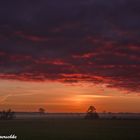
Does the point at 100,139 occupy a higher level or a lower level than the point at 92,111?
lower

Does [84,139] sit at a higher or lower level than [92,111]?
lower

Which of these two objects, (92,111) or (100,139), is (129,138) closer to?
(100,139)

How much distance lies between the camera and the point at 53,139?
179 ft

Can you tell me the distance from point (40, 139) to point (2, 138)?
628cm

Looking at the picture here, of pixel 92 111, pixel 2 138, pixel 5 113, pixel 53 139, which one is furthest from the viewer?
pixel 92 111

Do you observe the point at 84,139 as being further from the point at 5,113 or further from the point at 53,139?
the point at 5,113

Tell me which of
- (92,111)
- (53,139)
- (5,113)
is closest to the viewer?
(53,139)

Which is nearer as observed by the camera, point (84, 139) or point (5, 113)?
point (84, 139)

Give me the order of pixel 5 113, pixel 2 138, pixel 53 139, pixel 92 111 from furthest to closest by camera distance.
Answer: pixel 92 111 < pixel 5 113 < pixel 53 139 < pixel 2 138

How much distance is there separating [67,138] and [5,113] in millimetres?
89333

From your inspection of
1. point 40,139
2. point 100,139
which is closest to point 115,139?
point 100,139

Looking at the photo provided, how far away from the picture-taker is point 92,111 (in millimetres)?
162625

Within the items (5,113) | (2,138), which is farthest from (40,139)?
(5,113)

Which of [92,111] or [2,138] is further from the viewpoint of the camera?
[92,111]
